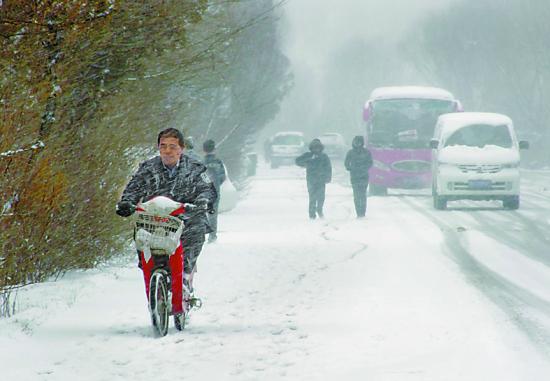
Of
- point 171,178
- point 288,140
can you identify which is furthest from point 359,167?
point 288,140

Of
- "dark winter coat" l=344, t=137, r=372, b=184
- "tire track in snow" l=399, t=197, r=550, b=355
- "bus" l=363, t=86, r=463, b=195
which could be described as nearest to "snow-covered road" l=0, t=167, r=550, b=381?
"tire track in snow" l=399, t=197, r=550, b=355

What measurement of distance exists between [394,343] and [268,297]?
9.43 ft

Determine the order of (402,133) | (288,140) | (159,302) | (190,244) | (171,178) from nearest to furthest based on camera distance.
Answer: (159,302), (171,178), (190,244), (402,133), (288,140)

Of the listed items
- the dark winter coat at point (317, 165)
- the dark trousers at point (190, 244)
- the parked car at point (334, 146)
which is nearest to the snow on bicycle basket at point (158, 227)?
the dark trousers at point (190, 244)

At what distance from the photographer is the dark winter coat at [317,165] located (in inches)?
867

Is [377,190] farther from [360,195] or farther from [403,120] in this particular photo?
[360,195]

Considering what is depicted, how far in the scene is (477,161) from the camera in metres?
24.1

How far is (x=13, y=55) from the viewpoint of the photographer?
873 centimetres

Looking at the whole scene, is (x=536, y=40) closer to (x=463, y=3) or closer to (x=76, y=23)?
(x=463, y=3)

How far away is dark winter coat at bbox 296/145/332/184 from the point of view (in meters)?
Answer: 22.0

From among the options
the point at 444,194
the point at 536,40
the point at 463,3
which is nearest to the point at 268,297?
the point at 444,194

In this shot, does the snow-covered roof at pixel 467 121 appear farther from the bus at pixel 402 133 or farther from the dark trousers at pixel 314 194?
the dark trousers at pixel 314 194

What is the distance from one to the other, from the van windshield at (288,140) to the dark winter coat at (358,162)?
36.5 metres

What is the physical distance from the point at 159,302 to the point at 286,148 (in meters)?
50.9
